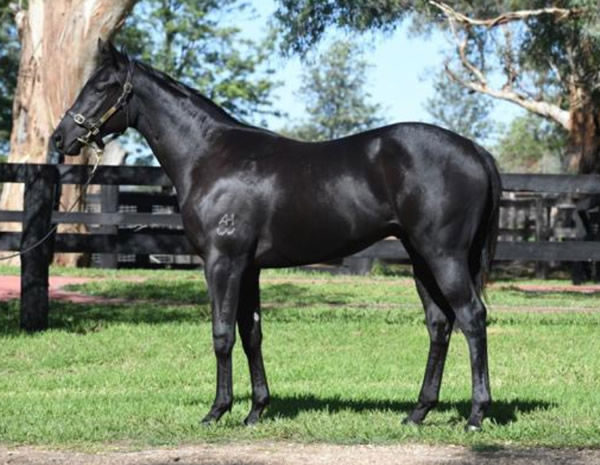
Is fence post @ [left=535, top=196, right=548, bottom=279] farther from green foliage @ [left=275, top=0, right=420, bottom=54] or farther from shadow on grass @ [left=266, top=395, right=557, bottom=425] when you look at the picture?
shadow on grass @ [left=266, top=395, right=557, bottom=425]

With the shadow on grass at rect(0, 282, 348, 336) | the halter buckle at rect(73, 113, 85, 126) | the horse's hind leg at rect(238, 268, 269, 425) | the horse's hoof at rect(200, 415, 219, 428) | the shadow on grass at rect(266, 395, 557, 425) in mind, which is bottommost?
the shadow on grass at rect(0, 282, 348, 336)

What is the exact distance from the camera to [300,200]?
6.89 metres

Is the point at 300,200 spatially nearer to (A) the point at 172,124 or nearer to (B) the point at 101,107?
(A) the point at 172,124

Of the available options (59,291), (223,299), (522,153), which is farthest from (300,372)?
(522,153)

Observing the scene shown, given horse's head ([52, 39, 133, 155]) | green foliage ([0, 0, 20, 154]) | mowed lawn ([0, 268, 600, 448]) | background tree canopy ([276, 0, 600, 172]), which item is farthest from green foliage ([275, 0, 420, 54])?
green foliage ([0, 0, 20, 154])

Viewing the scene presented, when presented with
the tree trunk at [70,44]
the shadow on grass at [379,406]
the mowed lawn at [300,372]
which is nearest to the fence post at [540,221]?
the mowed lawn at [300,372]

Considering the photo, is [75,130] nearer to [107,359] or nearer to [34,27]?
[107,359]

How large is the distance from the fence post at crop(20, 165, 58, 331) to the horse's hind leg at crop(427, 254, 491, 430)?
250 inches

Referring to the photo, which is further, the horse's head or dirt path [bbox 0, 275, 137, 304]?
dirt path [bbox 0, 275, 137, 304]

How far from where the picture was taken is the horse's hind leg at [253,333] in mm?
7254

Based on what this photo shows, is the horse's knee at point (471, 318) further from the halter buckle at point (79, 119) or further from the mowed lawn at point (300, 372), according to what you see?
the halter buckle at point (79, 119)

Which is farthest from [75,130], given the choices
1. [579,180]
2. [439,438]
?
[579,180]

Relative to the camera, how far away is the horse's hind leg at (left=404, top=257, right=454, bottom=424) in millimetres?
7164

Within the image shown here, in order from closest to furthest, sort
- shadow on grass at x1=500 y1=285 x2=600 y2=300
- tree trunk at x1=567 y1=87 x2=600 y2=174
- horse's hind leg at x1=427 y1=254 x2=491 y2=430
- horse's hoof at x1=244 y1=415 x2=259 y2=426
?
horse's hind leg at x1=427 y1=254 x2=491 y2=430 → horse's hoof at x1=244 y1=415 x2=259 y2=426 → shadow on grass at x1=500 y1=285 x2=600 y2=300 → tree trunk at x1=567 y1=87 x2=600 y2=174
